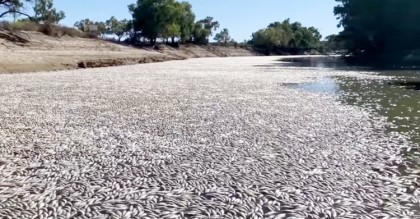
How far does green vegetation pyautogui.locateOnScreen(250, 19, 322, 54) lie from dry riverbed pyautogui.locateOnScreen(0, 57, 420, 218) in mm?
140562

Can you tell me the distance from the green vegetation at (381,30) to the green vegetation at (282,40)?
77.6 m

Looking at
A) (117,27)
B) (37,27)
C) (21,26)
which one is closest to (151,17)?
(117,27)

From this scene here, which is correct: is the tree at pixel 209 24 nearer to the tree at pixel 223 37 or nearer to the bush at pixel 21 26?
the tree at pixel 223 37

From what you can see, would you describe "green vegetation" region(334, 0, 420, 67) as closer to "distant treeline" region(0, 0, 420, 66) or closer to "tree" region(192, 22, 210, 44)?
"distant treeline" region(0, 0, 420, 66)

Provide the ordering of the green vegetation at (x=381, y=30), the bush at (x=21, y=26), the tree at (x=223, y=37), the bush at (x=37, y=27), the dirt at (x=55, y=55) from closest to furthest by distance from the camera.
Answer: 1. the dirt at (x=55, y=55)
2. the green vegetation at (x=381, y=30)
3. the bush at (x=21, y=26)
4. the bush at (x=37, y=27)
5. the tree at (x=223, y=37)

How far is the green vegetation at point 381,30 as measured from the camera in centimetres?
6431

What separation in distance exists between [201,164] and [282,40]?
161 meters

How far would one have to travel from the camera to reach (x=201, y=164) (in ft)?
27.1

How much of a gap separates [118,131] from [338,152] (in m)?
5.43

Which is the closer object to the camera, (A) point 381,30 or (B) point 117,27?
(A) point 381,30

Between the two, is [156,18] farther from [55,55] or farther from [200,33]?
[55,55]

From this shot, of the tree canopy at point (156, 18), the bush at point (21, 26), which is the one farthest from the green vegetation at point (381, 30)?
the bush at point (21, 26)

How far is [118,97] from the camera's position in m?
20.5

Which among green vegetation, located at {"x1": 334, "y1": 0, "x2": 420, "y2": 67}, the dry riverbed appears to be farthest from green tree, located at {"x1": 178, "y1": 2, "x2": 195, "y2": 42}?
the dry riverbed
